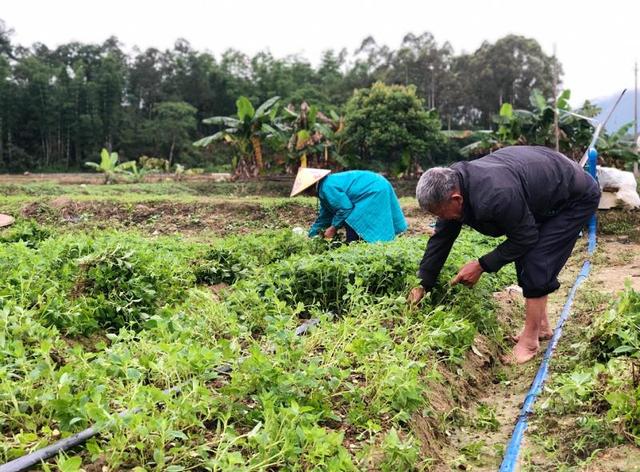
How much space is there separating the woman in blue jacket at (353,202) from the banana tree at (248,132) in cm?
1224

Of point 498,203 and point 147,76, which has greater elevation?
point 147,76

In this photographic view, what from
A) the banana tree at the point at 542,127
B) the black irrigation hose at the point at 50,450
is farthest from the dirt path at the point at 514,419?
the banana tree at the point at 542,127

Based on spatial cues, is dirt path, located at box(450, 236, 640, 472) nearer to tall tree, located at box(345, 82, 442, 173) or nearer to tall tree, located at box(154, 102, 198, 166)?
tall tree, located at box(345, 82, 442, 173)

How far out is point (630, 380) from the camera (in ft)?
9.52

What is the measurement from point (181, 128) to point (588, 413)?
3858cm

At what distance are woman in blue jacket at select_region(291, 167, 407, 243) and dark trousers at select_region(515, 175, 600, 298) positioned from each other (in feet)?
8.71

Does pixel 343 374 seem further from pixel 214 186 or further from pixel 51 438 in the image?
pixel 214 186

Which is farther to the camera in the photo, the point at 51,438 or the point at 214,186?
the point at 214,186

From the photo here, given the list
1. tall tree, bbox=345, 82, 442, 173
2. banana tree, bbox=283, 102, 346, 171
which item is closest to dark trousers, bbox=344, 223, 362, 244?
banana tree, bbox=283, 102, 346, 171

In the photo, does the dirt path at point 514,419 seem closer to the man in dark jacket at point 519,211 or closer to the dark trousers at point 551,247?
the man in dark jacket at point 519,211

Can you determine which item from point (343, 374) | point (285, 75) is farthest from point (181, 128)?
point (343, 374)

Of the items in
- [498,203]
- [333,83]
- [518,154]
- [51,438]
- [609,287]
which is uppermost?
[333,83]

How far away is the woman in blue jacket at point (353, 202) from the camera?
642 cm

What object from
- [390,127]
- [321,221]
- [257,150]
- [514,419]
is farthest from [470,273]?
[390,127]
